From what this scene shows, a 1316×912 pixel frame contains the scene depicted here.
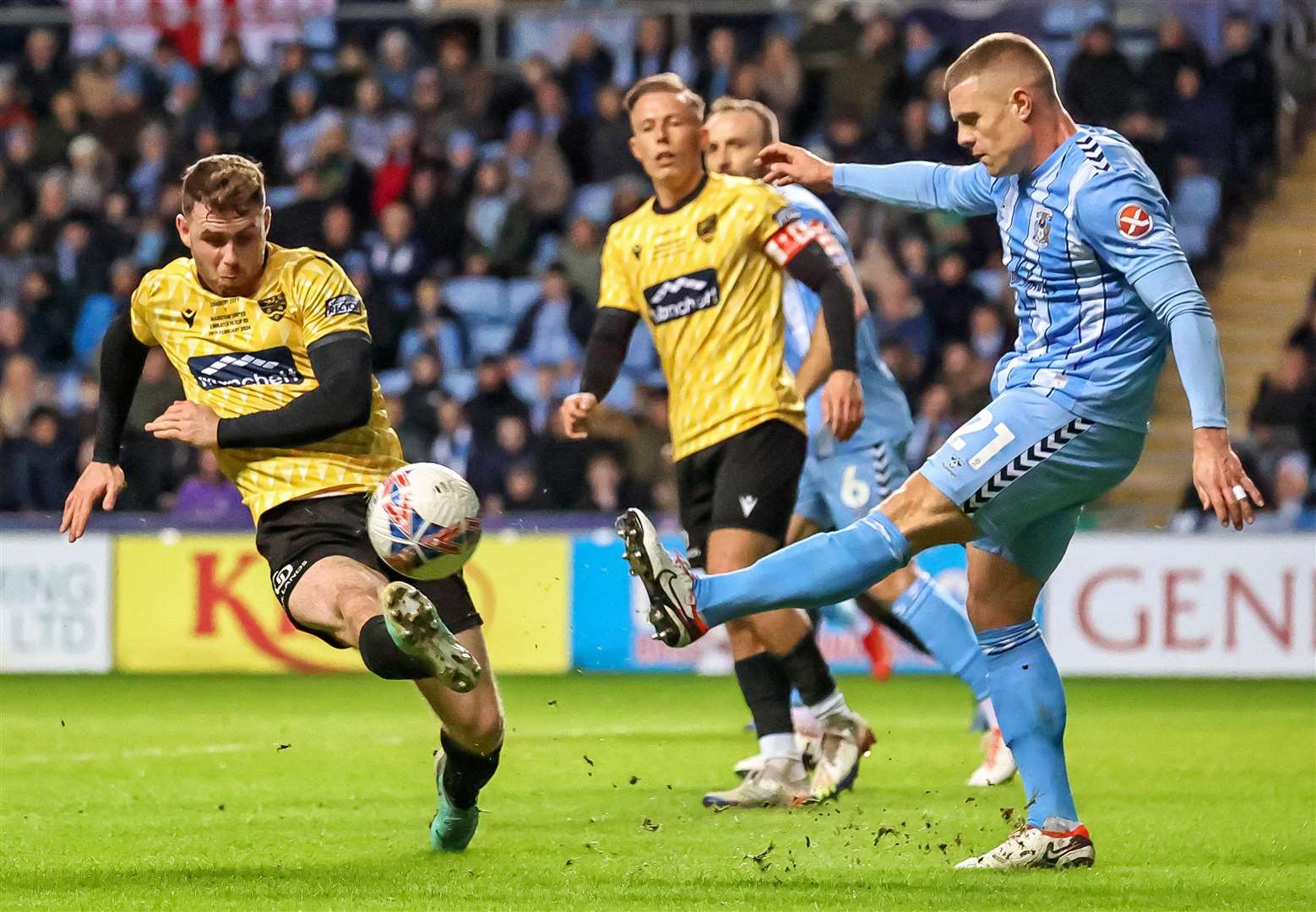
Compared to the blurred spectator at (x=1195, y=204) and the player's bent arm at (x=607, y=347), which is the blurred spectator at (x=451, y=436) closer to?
the blurred spectator at (x=1195, y=204)

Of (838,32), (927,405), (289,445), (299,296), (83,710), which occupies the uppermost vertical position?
(838,32)

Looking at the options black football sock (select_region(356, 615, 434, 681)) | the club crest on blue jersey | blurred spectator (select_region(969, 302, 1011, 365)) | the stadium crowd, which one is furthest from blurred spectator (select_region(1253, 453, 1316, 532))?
black football sock (select_region(356, 615, 434, 681))

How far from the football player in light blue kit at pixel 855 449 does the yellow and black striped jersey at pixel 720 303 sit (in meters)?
0.44

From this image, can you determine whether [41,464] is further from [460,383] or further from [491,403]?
[491,403]

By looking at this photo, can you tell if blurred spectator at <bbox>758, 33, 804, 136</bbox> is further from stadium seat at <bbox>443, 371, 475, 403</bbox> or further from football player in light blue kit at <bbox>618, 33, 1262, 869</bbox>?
football player in light blue kit at <bbox>618, 33, 1262, 869</bbox>

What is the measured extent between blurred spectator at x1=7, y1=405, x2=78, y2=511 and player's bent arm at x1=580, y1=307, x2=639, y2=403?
8996 millimetres

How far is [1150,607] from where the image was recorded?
13.2 meters

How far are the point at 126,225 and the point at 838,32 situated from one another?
6.22m

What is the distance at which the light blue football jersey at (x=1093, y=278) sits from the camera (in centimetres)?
515

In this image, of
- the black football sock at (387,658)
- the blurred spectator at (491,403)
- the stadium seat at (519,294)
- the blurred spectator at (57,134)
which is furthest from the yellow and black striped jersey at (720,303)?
the blurred spectator at (57,134)

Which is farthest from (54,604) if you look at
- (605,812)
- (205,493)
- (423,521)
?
(423,521)

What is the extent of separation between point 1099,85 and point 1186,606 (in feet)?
17.3

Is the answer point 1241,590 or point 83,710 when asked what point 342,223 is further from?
point 1241,590

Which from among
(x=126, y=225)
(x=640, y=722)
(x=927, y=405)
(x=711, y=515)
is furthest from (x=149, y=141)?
(x=711, y=515)
